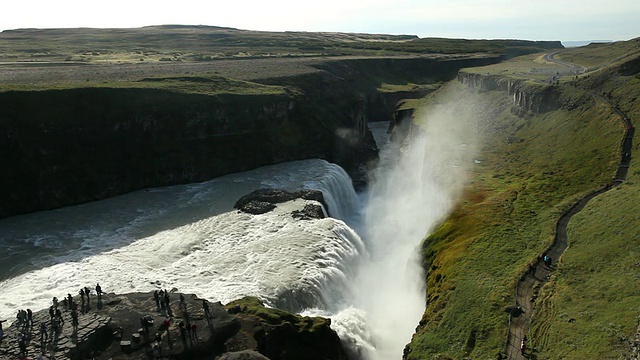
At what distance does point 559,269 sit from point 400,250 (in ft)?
79.1

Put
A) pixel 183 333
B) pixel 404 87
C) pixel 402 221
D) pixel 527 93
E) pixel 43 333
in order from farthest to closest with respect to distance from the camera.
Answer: pixel 404 87
pixel 527 93
pixel 402 221
pixel 43 333
pixel 183 333

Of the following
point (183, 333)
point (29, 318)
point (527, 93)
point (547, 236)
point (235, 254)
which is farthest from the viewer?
point (527, 93)

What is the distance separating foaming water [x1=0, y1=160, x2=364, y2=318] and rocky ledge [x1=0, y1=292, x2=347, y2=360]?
237 inches

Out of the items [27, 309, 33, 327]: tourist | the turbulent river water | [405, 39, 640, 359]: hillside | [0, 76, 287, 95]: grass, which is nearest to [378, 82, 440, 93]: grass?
[0, 76, 287, 95]: grass

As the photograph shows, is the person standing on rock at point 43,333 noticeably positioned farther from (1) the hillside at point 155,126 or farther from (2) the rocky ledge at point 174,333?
(1) the hillside at point 155,126

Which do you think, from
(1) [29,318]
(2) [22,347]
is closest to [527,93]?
(1) [29,318]

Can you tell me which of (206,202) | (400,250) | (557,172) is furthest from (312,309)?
(557,172)

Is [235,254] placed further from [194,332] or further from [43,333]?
[43,333]

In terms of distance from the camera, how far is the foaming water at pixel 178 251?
45.7m

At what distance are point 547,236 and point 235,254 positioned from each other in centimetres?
3023

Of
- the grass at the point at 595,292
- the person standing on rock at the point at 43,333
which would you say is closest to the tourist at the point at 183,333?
the person standing on rock at the point at 43,333

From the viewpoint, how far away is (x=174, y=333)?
112 ft

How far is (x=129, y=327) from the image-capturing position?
34844 millimetres

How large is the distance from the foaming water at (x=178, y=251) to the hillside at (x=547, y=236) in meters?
11.4
